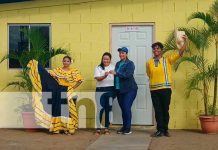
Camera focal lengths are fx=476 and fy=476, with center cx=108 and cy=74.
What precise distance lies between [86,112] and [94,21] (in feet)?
6.59

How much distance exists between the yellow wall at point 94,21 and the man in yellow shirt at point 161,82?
1059 mm

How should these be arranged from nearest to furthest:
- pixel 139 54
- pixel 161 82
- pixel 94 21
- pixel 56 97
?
pixel 161 82 → pixel 56 97 → pixel 139 54 → pixel 94 21

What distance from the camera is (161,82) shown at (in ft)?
29.9

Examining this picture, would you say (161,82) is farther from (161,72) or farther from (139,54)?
(139,54)

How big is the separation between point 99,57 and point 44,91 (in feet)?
4.97

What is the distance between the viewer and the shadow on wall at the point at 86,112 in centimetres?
1048

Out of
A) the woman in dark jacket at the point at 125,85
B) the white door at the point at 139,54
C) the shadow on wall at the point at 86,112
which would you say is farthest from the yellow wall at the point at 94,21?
the woman in dark jacket at the point at 125,85

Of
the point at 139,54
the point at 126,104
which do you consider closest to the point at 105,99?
the point at 126,104

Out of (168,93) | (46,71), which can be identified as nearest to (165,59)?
(168,93)

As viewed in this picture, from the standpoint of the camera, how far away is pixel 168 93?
9133 mm

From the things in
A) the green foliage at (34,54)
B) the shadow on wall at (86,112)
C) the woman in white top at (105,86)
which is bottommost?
the shadow on wall at (86,112)

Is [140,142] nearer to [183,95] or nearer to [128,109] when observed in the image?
[128,109]

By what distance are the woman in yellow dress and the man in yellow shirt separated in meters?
1.53

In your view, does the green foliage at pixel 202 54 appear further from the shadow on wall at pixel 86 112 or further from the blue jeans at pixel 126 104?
the shadow on wall at pixel 86 112
